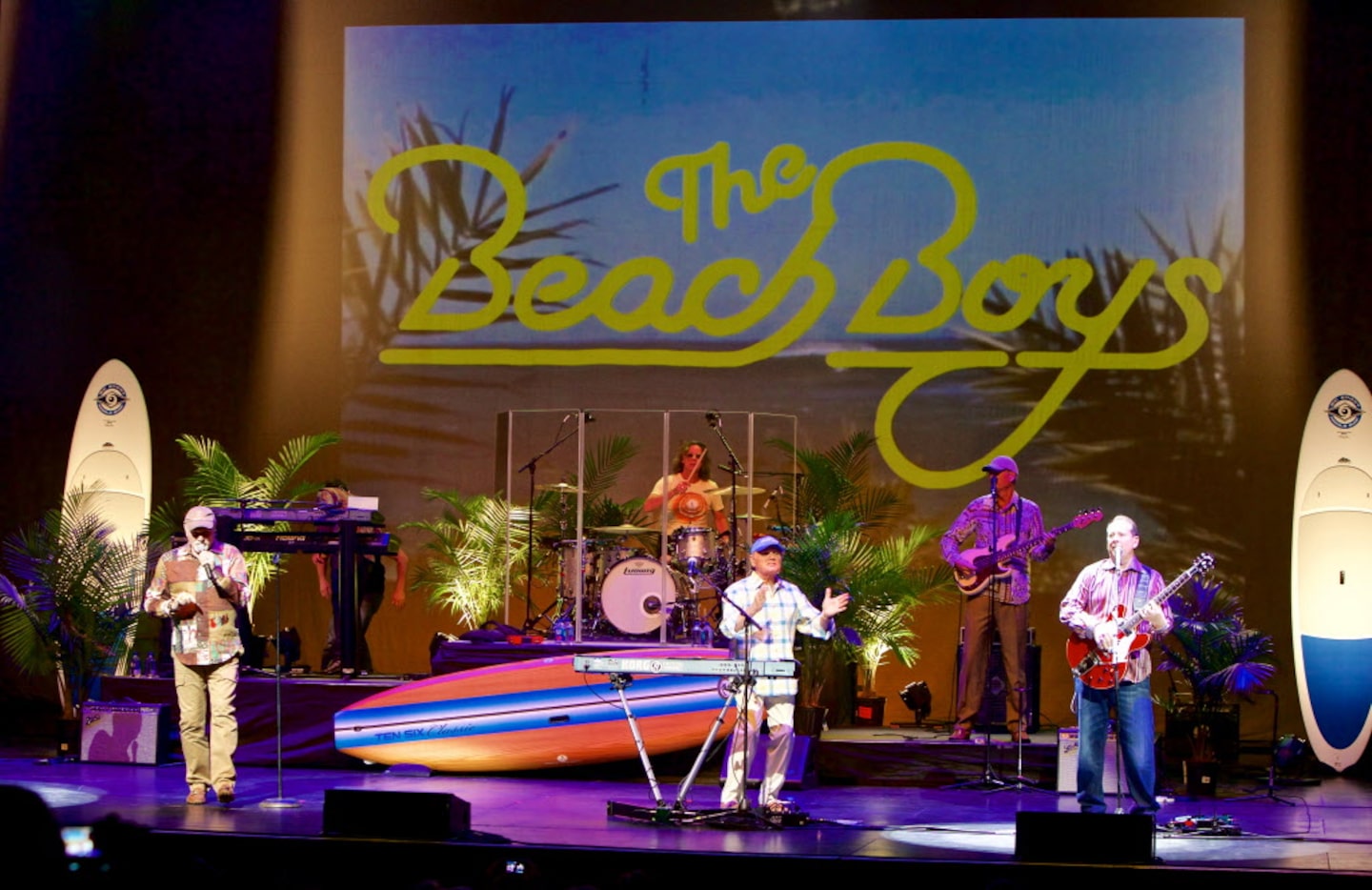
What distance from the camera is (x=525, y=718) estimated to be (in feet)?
36.1

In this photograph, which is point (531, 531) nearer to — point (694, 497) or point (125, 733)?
point (694, 497)

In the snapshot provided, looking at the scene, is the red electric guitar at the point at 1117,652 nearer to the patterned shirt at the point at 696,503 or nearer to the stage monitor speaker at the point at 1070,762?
the stage monitor speaker at the point at 1070,762

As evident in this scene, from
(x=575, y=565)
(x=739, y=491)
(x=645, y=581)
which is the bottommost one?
(x=645, y=581)

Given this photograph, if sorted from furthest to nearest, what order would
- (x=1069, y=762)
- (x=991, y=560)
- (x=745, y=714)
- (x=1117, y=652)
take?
1. (x=991, y=560)
2. (x=1069, y=762)
3. (x=745, y=714)
4. (x=1117, y=652)

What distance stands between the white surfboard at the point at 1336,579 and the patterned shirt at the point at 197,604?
7489 millimetres

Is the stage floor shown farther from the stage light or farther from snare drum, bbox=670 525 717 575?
snare drum, bbox=670 525 717 575

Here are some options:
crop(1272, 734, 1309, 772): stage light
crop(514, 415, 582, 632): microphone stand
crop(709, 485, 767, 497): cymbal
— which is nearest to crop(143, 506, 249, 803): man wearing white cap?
crop(514, 415, 582, 632): microphone stand

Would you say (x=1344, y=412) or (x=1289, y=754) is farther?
(x=1344, y=412)

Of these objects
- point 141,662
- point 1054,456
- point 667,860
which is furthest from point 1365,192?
point 141,662

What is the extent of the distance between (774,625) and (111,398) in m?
7.09

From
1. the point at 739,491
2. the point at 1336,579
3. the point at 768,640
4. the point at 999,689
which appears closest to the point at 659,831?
the point at 768,640

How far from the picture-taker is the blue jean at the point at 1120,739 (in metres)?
8.80

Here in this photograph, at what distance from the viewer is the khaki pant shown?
376 inches

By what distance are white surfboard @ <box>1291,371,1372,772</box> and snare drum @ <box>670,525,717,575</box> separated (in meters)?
4.28
